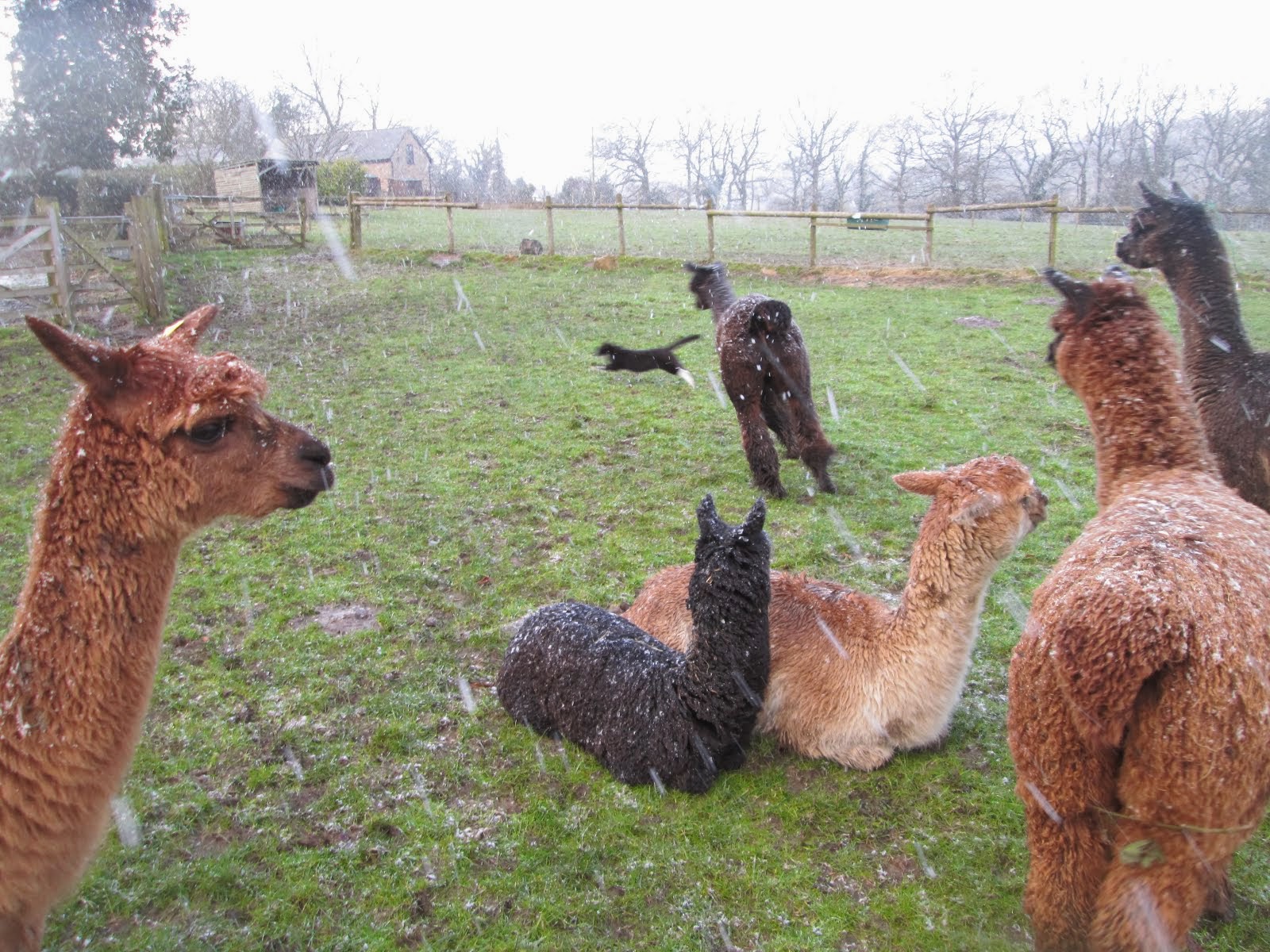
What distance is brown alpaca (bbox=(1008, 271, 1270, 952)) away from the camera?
1.73 metres

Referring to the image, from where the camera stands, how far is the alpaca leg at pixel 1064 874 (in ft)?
6.54

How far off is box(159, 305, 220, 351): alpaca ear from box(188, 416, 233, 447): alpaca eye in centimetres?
31

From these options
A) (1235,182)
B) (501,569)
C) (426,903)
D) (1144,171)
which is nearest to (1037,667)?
(426,903)

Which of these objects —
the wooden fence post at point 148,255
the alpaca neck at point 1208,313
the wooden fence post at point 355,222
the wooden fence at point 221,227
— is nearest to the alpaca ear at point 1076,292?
the alpaca neck at point 1208,313

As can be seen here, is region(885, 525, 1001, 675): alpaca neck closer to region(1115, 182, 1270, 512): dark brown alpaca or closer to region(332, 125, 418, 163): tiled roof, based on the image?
region(1115, 182, 1270, 512): dark brown alpaca

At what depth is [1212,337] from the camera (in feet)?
14.8

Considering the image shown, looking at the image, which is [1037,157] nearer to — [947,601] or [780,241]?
[780,241]

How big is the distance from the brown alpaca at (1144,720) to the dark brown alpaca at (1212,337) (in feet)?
7.71

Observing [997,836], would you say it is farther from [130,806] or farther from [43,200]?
[43,200]

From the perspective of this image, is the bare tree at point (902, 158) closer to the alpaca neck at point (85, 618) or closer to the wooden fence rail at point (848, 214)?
the wooden fence rail at point (848, 214)

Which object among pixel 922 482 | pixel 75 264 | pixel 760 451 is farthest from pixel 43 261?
pixel 922 482

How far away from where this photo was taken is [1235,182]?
27891 millimetres

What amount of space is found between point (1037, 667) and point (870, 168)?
51.5m

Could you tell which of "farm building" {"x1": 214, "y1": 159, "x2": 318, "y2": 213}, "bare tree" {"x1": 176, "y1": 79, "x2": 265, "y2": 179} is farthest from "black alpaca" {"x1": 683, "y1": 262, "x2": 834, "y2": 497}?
"bare tree" {"x1": 176, "y1": 79, "x2": 265, "y2": 179}
